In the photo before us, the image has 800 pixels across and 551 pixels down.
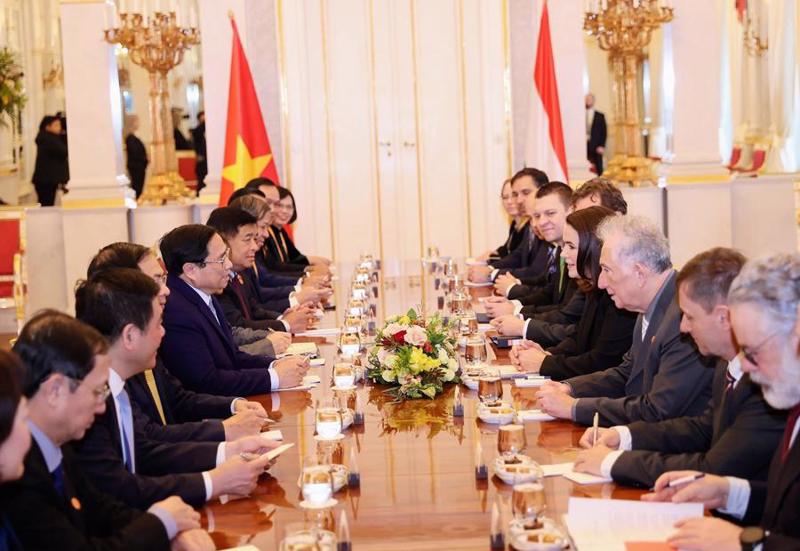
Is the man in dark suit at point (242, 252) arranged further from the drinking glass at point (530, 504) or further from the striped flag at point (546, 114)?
the striped flag at point (546, 114)

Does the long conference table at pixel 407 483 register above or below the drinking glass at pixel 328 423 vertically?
below

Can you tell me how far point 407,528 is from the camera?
2617mm

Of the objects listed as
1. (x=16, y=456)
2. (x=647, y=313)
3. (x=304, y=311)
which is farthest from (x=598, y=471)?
(x=304, y=311)

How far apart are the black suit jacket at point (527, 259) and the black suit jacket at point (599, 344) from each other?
277cm

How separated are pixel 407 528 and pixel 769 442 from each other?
924 millimetres

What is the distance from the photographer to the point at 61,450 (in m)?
2.57

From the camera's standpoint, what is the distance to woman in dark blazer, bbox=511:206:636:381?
434cm

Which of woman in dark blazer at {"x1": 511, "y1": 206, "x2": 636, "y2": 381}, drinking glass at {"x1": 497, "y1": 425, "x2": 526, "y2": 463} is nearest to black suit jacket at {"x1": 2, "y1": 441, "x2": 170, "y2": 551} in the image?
drinking glass at {"x1": 497, "y1": 425, "x2": 526, "y2": 463}

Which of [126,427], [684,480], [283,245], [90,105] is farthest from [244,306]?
[90,105]

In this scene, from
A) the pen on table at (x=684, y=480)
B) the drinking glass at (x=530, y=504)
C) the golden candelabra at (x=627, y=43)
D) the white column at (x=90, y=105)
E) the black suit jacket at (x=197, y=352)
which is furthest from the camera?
the white column at (x=90, y=105)

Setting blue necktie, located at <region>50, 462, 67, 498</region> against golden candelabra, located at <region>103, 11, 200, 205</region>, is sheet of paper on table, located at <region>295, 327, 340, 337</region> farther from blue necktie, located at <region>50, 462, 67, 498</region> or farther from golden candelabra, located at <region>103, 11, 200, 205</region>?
golden candelabra, located at <region>103, 11, 200, 205</region>

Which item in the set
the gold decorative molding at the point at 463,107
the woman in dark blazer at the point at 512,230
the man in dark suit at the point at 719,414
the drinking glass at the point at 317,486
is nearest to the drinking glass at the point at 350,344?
the man in dark suit at the point at 719,414

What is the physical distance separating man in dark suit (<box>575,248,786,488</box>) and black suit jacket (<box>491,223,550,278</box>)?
442 cm

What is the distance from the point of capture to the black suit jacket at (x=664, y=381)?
345cm
